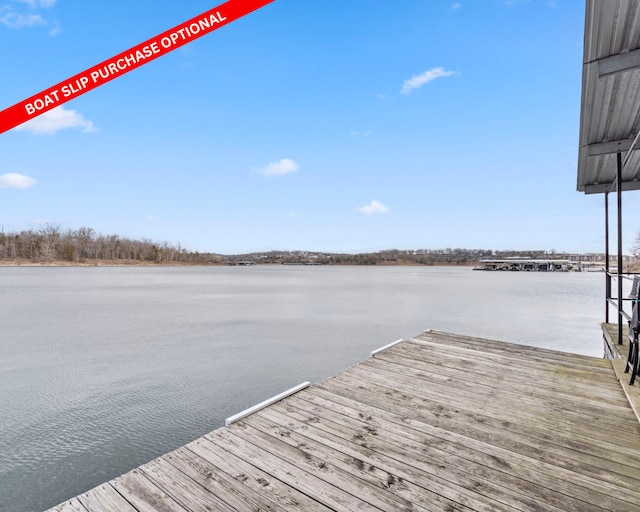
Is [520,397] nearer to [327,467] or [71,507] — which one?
[327,467]

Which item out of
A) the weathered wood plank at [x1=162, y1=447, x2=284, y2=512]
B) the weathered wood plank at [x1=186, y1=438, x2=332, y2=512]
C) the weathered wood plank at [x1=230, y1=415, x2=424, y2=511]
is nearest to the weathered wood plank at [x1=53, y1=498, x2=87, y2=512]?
the weathered wood plank at [x1=162, y1=447, x2=284, y2=512]

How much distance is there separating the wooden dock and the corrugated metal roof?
7.02 ft

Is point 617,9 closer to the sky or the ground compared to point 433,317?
closer to the sky

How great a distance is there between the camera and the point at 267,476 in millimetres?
1312

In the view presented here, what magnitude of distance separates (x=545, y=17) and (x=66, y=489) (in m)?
13.0

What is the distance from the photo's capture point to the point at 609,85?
2.33 m

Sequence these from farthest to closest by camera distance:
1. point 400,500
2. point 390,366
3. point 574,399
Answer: point 390,366, point 574,399, point 400,500

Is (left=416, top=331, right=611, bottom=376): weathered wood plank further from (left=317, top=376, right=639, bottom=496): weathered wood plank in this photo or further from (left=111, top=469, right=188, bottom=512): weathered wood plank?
(left=111, top=469, right=188, bottom=512): weathered wood plank

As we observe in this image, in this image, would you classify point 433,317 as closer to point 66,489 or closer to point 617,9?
point 617,9

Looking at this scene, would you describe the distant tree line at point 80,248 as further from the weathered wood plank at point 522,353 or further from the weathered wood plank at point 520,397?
the weathered wood plank at point 520,397

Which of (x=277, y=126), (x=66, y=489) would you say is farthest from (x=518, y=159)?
(x=66, y=489)

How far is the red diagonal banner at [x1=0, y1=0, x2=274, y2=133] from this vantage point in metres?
1.83

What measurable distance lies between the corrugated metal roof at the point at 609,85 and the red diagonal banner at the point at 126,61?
188cm

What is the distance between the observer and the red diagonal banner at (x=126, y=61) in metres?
1.83
